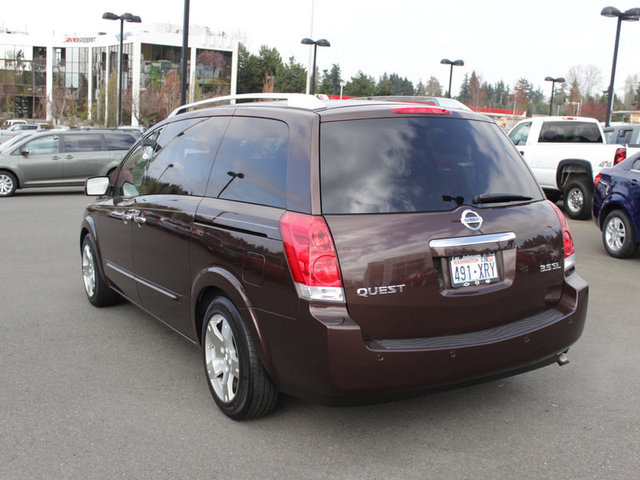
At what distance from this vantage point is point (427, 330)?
3428 millimetres

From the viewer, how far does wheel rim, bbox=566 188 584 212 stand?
1379cm

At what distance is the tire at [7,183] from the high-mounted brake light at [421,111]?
54.3ft

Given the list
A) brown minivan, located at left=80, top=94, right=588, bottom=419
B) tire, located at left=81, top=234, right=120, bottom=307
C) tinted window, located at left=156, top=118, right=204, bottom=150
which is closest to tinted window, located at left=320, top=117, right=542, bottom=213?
brown minivan, located at left=80, top=94, right=588, bottom=419

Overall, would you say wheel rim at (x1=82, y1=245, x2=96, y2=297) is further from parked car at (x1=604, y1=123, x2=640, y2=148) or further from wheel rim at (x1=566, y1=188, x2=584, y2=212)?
parked car at (x1=604, y1=123, x2=640, y2=148)

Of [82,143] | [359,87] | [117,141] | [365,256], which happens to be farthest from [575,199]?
[359,87]

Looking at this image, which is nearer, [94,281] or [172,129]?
[172,129]

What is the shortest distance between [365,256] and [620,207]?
23.7 ft

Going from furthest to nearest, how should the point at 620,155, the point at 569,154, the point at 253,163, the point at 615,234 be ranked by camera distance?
the point at 569,154, the point at 620,155, the point at 615,234, the point at 253,163

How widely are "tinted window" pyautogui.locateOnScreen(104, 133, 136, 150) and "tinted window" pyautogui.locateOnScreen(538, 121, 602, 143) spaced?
11.1 meters

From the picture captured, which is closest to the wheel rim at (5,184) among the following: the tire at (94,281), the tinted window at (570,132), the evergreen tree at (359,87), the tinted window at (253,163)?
the tire at (94,281)

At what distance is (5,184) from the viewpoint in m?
17.9

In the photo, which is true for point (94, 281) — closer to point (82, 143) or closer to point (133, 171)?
point (133, 171)

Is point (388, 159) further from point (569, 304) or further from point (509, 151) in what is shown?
point (569, 304)

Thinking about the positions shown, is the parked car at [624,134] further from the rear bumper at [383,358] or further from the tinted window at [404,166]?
the rear bumper at [383,358]
